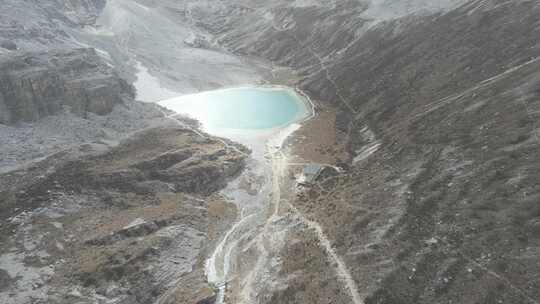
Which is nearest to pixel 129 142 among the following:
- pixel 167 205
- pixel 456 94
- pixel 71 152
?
pixel 71 152

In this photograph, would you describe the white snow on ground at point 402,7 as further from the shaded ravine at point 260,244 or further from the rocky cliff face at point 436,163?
the shaded ravine at point 260,244

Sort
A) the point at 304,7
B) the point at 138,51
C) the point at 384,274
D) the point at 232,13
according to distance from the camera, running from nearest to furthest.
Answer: the point at 384,274
the point at 138,51
the point at 304,7
the point at 232,13

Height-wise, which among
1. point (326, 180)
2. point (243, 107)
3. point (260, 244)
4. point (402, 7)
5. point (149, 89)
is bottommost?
point (260, 244)

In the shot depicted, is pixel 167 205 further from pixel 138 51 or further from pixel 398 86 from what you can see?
pixel 138 51

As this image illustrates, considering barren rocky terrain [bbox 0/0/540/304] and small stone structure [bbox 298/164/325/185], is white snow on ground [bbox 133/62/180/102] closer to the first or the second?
barren rocky terrain [bbox 0/0/540/304]

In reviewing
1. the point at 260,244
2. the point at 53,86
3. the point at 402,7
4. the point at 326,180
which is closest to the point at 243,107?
the point at 53,86


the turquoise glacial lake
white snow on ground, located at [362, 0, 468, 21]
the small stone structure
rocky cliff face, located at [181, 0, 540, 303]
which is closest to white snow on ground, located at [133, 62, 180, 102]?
the turquoise glacial lake

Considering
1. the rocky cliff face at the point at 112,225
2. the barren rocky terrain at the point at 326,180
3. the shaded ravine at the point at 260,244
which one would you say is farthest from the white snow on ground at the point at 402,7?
the rocky cliff face at the point at 112,225

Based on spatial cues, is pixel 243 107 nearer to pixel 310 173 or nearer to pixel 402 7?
pixel 310 173
